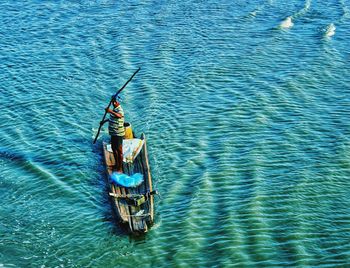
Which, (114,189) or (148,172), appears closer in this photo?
(114,189)

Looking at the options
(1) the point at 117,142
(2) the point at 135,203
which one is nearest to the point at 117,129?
(1) the point at 117,142

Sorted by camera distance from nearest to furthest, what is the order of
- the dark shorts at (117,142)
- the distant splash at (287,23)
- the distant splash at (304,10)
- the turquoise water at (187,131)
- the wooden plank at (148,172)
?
the turquoise water at (187,131) → the wooden plank at (148,172) → the dark shorts at (117,142) → the distant splash at (287,23) → the distant splash at (304,10)

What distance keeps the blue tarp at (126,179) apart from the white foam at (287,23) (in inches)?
831

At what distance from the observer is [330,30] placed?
34812 millimetres

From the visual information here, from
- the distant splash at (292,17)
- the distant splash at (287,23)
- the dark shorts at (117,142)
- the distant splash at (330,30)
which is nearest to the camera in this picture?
the dark shorts at (117,142)

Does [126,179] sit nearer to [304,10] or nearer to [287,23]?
[287,23]

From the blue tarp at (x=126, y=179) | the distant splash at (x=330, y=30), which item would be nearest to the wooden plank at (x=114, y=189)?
the blue tarp at (x=126, y=179)

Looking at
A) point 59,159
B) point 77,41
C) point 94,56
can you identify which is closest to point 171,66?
point 94,56

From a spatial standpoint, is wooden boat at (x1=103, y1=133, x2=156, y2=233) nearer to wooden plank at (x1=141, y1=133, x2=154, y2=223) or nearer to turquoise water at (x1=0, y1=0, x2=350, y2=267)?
wooden plank at (x1=141, y1=133, x2=154, y2=223)

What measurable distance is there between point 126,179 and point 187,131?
5.62 m

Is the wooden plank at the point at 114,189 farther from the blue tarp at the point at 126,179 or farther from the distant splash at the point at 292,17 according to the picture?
the distant splash at the point at 292,17

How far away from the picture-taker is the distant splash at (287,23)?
36.0m

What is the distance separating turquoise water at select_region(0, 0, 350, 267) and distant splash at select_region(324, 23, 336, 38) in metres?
0.31

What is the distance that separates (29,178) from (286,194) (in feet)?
32.1
